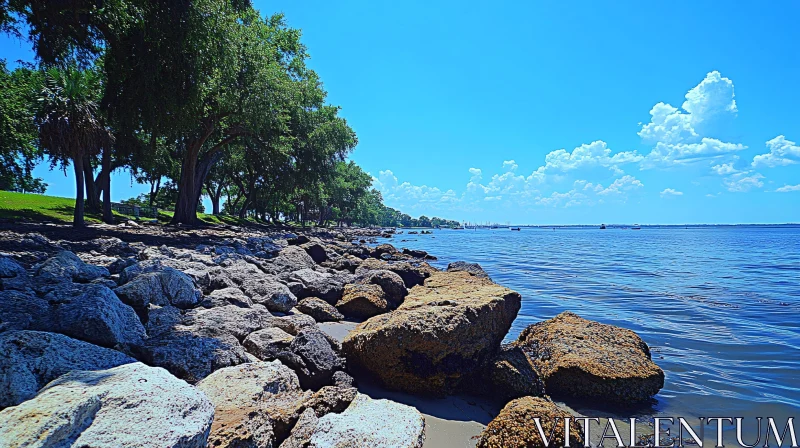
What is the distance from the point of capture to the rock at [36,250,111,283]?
570 cm

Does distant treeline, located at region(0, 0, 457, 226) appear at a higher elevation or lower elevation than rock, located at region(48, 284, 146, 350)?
higher

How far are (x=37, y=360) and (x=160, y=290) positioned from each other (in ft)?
9.51

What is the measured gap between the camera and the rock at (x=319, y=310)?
7.89 m

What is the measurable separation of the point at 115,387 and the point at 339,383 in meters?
2.47

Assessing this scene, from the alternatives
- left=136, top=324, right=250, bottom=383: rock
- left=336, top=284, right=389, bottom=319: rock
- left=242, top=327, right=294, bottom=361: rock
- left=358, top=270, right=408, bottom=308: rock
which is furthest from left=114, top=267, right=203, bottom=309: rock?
left=358, top=270, right=408, bottom=308: rock

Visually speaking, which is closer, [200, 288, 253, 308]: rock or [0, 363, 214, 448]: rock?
[0, 363, 214, 448]: rock

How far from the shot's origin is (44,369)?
298 cm

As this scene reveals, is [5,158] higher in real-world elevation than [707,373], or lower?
higher

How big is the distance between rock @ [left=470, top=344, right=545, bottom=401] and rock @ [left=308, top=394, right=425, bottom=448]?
5.60 feet

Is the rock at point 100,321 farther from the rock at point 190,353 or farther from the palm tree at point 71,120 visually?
the palm tree at point 71,120

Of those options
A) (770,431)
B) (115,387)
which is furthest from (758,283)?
(115,387)

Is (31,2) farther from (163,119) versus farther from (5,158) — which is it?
(5,158)

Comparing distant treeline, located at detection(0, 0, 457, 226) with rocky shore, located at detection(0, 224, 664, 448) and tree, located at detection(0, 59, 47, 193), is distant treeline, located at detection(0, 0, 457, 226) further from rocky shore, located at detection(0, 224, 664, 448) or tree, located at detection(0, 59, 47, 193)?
rocky shore, located at detection(0, 224, 664, 448)

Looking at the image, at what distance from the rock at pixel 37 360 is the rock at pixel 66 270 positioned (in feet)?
10.2
